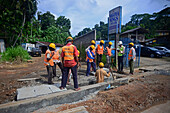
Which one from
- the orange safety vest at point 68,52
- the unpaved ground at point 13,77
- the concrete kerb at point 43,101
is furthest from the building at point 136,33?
the concrete kerb at point 43,101

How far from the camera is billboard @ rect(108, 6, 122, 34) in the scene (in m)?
6.14

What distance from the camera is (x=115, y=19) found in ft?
21.3

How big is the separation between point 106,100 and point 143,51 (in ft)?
51.8

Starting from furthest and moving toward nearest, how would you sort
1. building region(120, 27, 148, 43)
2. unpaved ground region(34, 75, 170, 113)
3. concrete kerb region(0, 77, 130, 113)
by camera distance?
building region(120, 27, 148, 43), unpaved ground region(34, 75, 170, 113), concrete kerb region(0, 77, 130, 113)

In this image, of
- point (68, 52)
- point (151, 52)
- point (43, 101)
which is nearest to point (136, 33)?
point (151, 52)

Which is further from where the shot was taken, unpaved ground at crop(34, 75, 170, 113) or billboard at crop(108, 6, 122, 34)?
billboard at crop(108, 6, 122, 34)

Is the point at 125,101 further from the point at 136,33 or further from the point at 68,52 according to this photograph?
the point at 136,33

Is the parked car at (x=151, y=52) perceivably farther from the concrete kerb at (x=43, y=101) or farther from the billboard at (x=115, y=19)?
the concrete kerb at (x=43, y=101)

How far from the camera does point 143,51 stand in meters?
15.7

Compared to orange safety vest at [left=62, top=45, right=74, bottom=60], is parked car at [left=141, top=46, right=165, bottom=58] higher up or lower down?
higher up

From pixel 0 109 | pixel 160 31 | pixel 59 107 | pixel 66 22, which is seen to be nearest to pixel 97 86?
pixel 59 107

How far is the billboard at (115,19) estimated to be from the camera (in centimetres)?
614

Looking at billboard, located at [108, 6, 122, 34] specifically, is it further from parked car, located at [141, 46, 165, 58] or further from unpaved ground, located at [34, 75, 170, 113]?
parked car, located at [141, 46, 165, 58]

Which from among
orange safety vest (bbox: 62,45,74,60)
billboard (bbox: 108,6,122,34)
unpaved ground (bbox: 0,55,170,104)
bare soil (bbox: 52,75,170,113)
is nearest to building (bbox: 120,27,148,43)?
billboard (bbox: 108,6,122,34)
